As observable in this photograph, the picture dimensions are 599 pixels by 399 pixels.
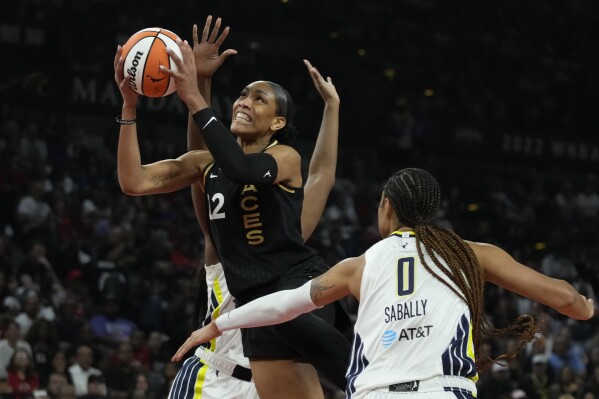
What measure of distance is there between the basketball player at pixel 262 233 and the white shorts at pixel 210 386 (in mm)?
299

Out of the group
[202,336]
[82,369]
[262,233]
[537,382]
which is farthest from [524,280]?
[537,382]

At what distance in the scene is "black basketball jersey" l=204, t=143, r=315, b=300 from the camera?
5.31m

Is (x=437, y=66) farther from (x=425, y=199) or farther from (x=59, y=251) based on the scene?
(x=425, y=199)

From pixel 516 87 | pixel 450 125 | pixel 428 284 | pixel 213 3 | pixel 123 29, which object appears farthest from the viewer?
pixel 516 87

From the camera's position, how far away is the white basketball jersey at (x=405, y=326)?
4.01 m

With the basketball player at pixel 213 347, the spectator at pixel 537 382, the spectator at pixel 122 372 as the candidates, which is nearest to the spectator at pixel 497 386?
the spectator at pixel 537 382

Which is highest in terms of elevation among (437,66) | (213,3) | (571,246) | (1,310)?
(213,3)

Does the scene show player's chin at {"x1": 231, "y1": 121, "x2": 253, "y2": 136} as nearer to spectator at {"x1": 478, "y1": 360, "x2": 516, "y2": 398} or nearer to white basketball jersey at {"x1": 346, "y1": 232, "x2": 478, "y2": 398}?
white basketball jersey at {"x1": 346, "y1": 232, "x2": 478, "y2": 398}

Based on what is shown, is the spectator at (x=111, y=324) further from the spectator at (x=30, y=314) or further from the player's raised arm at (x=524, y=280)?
the player's raised arm at (x=524, y=280)

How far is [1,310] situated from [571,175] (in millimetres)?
13776

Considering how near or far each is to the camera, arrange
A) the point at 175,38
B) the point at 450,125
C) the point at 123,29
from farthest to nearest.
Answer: the point at 450,125
the point at 123,29
the point at 175,38

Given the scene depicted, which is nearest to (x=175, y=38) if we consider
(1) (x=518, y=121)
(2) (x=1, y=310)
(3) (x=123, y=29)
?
(2) (x=1, y=310)

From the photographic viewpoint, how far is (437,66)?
2230cm

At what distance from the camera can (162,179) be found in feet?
18.2
